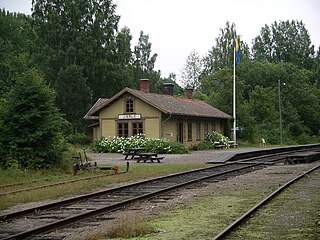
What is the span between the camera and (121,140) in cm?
3812

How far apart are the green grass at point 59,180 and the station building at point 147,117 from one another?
15.5 meters

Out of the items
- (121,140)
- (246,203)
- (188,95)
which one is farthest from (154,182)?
(188,95)

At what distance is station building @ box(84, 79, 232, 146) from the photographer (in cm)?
3875

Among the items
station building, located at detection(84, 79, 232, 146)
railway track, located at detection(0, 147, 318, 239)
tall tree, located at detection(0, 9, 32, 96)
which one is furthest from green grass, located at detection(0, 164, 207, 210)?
tall tree, located at detection(0, 9, 32, 96)

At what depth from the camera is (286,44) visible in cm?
8819

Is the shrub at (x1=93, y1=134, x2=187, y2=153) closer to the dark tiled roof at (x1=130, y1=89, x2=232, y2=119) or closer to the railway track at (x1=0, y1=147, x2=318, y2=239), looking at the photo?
the dark tiled roof at (x1=130, y1=89, x2=232, y2=119)

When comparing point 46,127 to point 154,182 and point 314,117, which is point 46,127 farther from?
point 314,117

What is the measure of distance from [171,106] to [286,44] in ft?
174

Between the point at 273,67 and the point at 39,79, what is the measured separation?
5413cm

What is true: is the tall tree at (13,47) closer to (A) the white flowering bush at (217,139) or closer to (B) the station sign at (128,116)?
(B) the station sign at (128,116)

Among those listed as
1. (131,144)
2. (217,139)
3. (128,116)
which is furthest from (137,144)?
(217,139)

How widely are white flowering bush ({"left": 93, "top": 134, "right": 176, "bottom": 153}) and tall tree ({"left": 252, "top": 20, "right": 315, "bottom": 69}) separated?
53.9 m

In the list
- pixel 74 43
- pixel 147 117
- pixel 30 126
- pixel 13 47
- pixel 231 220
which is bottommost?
pixel 231 220

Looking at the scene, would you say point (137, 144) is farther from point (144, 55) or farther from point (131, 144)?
point (144, 55)
